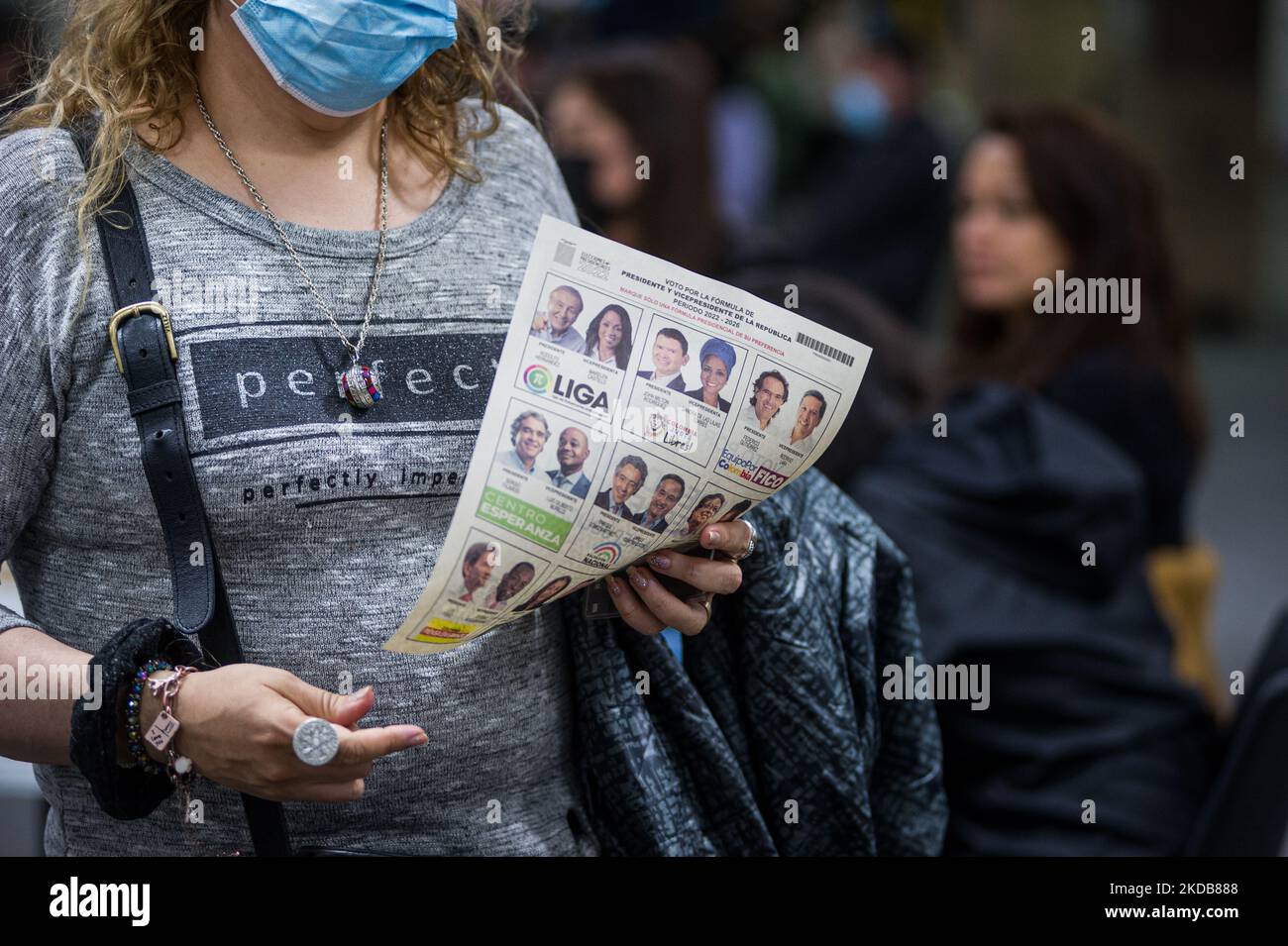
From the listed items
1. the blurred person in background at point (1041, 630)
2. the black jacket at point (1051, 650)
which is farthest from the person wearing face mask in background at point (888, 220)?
the black jacket at point (1051, 650)

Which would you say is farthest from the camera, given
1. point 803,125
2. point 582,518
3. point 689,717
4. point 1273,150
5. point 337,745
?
point 1273,150

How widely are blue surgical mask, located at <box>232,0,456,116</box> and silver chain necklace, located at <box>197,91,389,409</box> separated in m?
0.09

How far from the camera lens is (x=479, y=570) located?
54.7 inches

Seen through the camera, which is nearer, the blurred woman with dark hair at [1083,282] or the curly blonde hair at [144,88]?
the curly blonde hair at [144,88]

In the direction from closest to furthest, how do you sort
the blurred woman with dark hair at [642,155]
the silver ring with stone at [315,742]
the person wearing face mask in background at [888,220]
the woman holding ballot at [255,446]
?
1. the silver ring with stone at [315,742]
2. the woman holding ballot at [255,446]
3. the blurred woman with dark hair at [642,155]
4. the person wearing face mask in background at [888,220]

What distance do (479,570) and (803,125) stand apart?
→ 8.07 meters

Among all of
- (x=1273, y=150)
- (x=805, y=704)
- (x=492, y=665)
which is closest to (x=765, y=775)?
(x=805, y=704)

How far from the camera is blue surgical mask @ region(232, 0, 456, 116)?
1.57 metres

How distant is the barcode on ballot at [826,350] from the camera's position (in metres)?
1.49

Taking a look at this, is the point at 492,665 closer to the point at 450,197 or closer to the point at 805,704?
the point at 805,704

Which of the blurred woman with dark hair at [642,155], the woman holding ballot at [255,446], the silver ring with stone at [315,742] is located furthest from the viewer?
the blurred woman with dark hair at [642,155]

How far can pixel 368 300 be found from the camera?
1.59 meters
